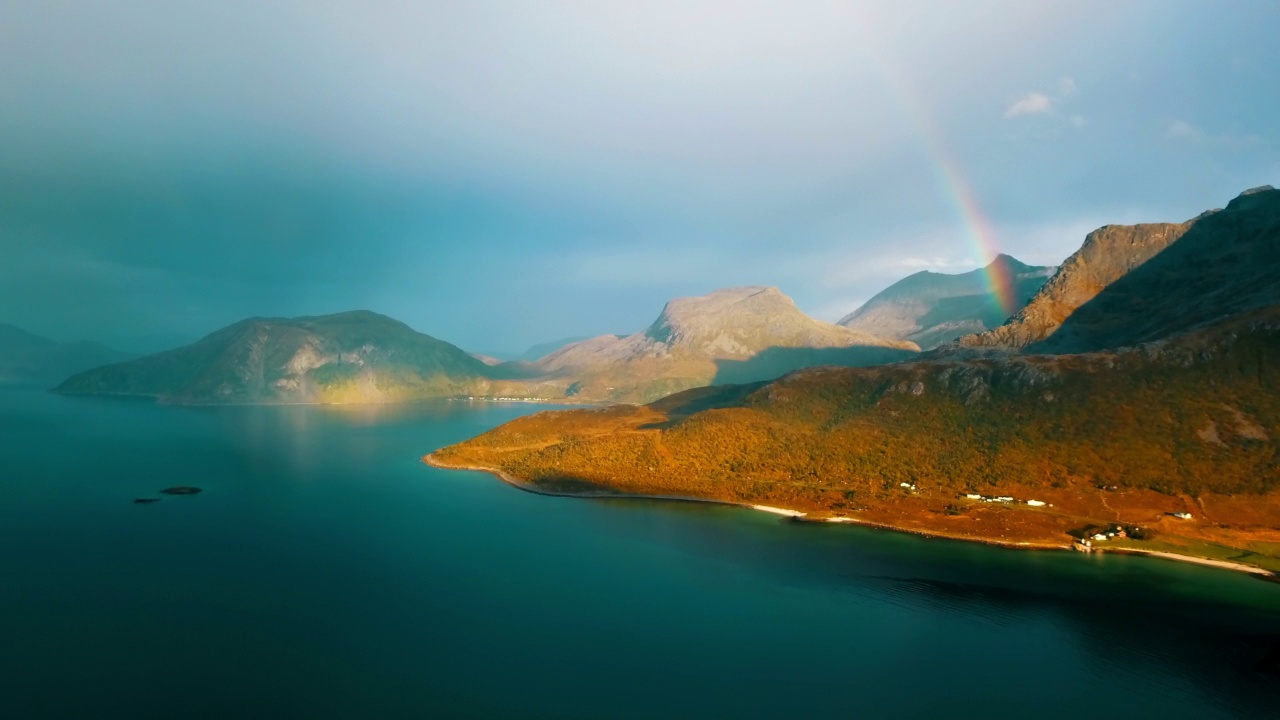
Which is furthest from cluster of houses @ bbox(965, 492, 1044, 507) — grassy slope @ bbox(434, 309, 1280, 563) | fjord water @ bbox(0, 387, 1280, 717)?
fjord water @ bbox(0, 387, 1280, 717)

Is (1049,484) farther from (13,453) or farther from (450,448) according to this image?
(13,453)

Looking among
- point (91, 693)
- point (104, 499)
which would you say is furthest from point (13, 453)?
point (91, 693)

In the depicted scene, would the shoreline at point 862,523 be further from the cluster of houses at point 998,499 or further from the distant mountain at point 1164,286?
the distant mountain at point 1164,286

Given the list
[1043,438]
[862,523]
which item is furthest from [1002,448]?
[862,523]

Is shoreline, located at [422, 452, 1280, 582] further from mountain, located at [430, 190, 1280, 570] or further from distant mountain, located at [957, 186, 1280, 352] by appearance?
distant mountain, located at [957, 186, 1280, 352]

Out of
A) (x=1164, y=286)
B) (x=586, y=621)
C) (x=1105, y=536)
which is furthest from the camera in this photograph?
(x=1164, y=286)

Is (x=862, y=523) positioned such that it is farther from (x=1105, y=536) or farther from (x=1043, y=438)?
(x=1043, y=438)
